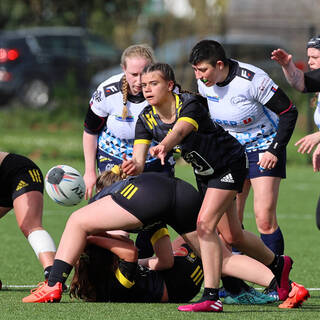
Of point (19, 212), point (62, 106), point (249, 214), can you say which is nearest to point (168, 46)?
point (62, 106)

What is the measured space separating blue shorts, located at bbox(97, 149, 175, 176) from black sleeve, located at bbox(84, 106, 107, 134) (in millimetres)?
176

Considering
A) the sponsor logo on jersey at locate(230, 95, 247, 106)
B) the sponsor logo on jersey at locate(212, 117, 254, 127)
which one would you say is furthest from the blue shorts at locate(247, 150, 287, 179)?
the sponsor logo on jersey at locate(230, 95, 247, 106)

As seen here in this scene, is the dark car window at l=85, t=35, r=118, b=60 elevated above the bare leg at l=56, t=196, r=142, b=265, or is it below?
below

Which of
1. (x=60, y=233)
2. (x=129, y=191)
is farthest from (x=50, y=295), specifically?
(x=60, y=233)

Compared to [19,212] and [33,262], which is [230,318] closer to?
[19,212]

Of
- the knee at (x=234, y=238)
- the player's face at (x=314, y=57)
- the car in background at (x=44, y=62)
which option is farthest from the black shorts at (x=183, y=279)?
the car in background at (x=44, y=62)

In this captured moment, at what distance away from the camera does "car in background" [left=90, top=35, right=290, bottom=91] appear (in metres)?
20.3

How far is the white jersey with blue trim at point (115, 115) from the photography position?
6855mm

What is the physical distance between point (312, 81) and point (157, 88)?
3.43 feet

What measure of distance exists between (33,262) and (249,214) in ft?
14.9

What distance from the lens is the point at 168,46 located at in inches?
824

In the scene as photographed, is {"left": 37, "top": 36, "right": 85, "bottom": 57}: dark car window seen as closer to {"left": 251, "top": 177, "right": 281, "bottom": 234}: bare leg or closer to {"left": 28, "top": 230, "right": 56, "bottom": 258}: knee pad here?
{"left": 251, "top": 177, "right": 281, "bottom": 234}: bare leg

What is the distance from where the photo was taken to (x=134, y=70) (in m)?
6.58

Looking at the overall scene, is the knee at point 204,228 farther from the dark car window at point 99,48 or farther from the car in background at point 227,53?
the dark car window at point 99,48
